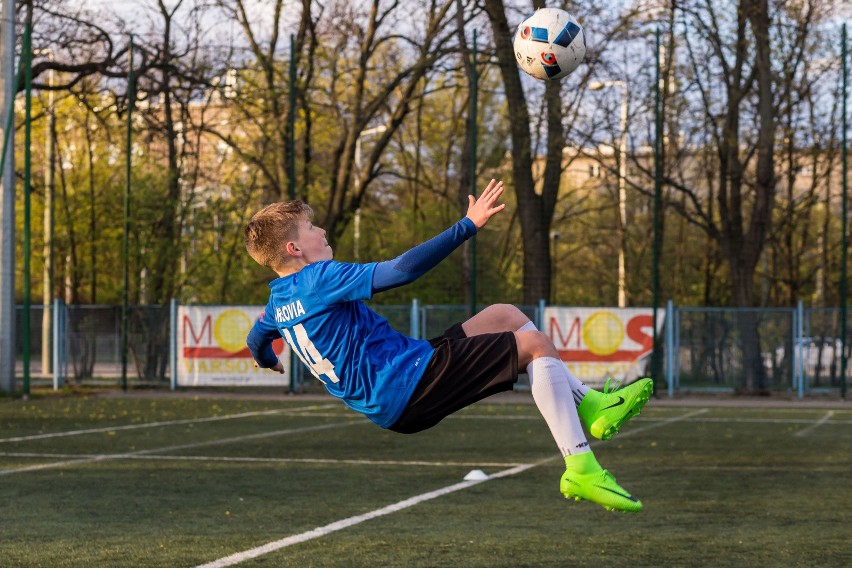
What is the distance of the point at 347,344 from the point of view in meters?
5.82

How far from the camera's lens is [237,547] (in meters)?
7.51

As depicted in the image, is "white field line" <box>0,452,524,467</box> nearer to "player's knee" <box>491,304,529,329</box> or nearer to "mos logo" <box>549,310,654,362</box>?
"player's knee" <box>491,304,529,329</box>

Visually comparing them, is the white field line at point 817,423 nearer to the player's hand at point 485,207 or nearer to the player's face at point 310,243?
the player's face at point 310,243

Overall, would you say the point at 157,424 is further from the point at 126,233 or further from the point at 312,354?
the point at 312,354

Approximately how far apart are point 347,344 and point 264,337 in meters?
0.73

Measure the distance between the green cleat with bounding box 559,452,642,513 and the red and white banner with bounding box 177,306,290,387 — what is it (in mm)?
19784

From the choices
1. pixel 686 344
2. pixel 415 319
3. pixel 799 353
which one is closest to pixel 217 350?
pixel 415 319

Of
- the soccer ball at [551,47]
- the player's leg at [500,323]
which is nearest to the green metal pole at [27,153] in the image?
the soccer ball at [551,47]

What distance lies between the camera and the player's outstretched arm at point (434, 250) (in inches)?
207

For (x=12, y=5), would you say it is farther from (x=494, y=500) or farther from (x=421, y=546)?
(x=421, y=546)

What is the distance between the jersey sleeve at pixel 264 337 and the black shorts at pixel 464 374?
34.2 inches

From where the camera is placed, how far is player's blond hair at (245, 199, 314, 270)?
5.81 metres

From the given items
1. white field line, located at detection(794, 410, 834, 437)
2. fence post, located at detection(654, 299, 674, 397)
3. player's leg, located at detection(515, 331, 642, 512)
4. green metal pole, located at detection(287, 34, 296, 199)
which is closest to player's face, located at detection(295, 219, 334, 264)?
player's leg, located at detection(515, 331, 642, 512)

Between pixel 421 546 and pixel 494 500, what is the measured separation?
96.3 inches
